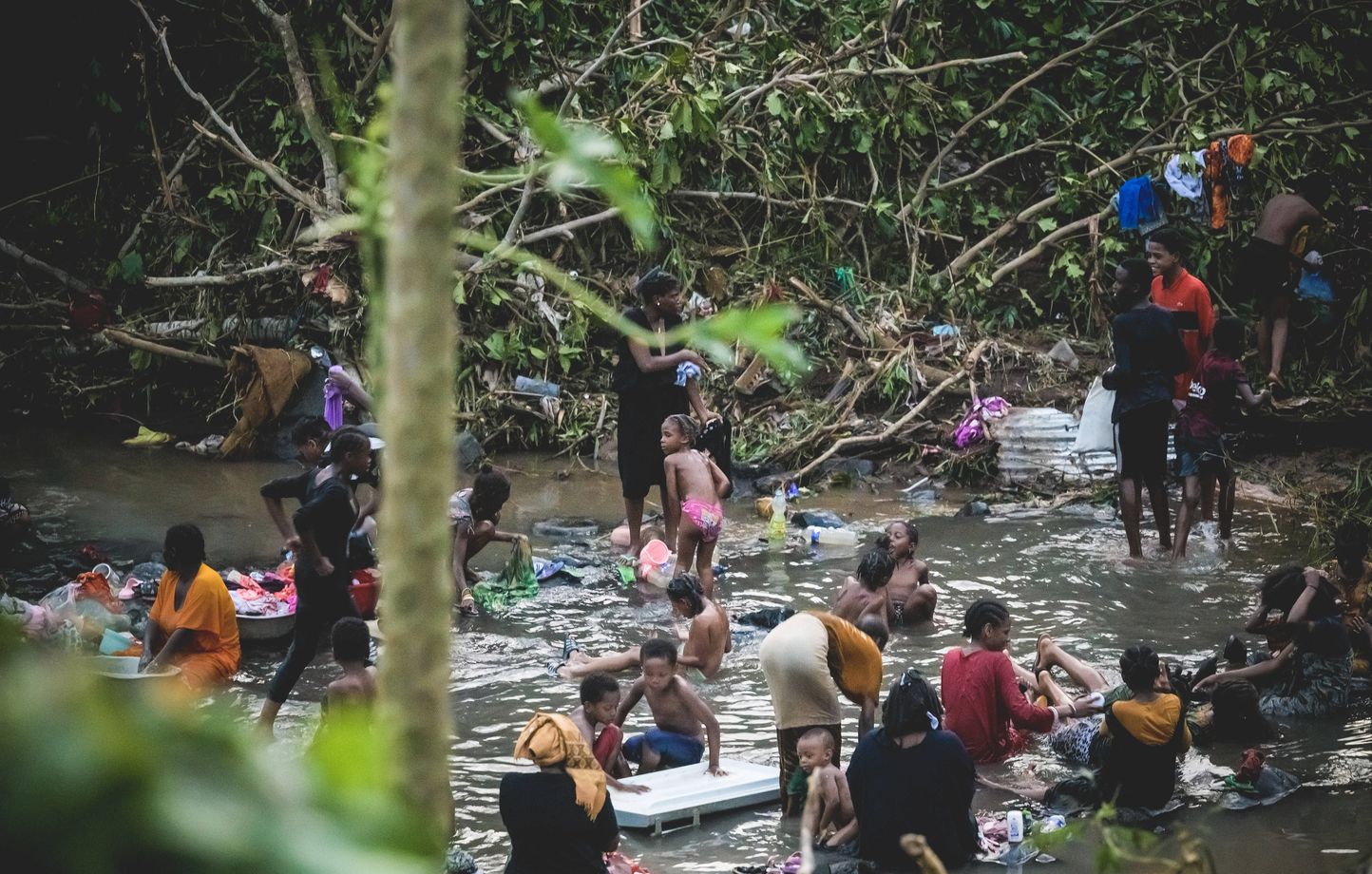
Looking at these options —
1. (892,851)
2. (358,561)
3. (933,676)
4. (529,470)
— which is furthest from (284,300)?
(892,851)

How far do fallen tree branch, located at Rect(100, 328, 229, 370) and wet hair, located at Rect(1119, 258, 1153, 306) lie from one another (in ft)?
24.0

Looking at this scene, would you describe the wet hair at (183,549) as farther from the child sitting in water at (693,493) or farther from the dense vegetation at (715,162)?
the dense vegetation at (715,162)

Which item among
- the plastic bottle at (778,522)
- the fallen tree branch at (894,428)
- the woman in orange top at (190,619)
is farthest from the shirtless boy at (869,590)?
the fallen tree branch at (894,428)

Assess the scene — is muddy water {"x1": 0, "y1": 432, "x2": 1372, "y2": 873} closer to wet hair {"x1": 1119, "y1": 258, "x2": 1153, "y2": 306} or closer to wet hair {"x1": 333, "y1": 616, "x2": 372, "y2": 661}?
wet hair {"x1": 333, "y1": 616, "x2": 372, "y2": 661}

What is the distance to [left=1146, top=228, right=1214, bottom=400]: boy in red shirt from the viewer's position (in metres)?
9.36

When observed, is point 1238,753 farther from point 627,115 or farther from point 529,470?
point 627,115

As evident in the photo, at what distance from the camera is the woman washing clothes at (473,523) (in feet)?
27.8

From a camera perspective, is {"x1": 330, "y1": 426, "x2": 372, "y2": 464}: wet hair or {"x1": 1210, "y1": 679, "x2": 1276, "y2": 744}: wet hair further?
{"x1": 330, "y1": 426, "x2": 372, "y2": 464}: wet hair

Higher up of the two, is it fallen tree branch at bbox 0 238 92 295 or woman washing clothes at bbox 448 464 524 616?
fallen tree branch at bbox 0 238 92 295

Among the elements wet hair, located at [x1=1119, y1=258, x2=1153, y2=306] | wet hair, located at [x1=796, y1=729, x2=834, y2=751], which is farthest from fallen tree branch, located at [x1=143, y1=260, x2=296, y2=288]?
wet hair, located at [x1=796, y1=729, x2=834, y2=751]

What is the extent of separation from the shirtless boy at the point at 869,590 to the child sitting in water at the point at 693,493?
3.96ft

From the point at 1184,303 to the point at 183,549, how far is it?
20.7 ft

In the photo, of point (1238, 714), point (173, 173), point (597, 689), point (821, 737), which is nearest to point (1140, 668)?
point (1238, 714)

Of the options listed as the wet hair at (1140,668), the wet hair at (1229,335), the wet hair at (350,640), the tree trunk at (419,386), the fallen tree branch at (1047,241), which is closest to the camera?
the tree trunk at (419,386)
